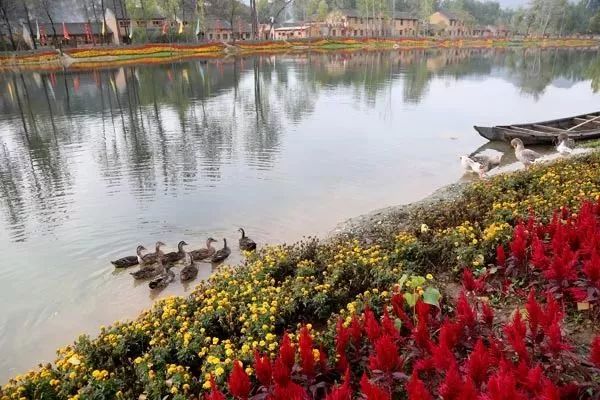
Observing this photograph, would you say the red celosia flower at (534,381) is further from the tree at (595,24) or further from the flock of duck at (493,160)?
the tree at (595,24)

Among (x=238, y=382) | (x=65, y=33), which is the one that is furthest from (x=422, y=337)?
(x=65, y=33)

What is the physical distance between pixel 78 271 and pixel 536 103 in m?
30.3

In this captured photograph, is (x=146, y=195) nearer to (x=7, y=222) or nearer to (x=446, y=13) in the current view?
(x=7, y=222)

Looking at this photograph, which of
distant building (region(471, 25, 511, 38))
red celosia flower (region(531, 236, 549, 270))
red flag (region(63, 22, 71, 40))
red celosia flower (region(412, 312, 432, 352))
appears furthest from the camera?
distant building (region(471, 25, 511, 38))

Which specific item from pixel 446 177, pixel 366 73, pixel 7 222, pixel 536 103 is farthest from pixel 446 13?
pixel 7 222

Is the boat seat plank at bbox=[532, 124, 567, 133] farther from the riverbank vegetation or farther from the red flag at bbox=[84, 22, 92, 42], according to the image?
the red flag at bbox=[84, 22, 92, 42]

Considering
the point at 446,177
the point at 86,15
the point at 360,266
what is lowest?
the point at 446,177

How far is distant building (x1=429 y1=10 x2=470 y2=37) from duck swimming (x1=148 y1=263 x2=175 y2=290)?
122m

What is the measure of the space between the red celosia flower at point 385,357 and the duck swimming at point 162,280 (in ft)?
19.6

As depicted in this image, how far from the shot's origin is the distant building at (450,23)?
117938 millimetres

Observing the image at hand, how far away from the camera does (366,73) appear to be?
1786 inches

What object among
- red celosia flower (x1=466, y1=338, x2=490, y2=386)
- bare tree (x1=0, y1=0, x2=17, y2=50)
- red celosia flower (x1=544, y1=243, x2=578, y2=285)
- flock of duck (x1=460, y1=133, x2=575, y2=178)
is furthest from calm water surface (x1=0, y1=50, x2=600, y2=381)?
bare tree (x1=0, y1=0, x2=17, y2=50)

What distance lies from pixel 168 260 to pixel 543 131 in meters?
16.7

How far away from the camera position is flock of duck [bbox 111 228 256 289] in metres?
9.22
